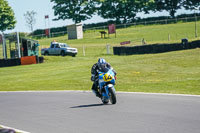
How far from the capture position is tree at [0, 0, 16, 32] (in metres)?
91.7

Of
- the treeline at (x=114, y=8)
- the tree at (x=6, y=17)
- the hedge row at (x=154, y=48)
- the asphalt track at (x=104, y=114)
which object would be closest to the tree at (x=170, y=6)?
the treeline at (x=114, y=8)

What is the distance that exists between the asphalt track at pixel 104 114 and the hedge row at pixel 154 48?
18448mm

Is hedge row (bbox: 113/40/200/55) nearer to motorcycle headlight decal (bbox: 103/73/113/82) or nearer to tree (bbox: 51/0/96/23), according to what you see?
motorcycle headlight decal (bbox: 103/73/113/82)

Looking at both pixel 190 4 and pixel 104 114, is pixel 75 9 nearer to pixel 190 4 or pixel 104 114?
pixel 190 4

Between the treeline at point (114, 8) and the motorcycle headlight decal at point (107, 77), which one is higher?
the treeline at point (114, 8)

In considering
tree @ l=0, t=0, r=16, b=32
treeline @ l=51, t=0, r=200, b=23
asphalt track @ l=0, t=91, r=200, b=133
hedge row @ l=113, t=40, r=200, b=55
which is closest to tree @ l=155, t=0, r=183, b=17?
treeline @ l=51, t=0, r=200, b=23

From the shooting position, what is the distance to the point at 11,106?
14.4 meters

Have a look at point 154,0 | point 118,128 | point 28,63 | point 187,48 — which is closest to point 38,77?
point 28,63

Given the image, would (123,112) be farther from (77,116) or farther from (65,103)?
(65,103)

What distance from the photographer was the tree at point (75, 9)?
87431mm

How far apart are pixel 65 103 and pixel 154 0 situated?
75850 millimetres

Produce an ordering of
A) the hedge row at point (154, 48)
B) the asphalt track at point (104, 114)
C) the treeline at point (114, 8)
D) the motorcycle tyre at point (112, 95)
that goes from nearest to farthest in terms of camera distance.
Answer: the asphalt track at point (104, 114), the motorcycle tyre at point (112, 95), the hedge row at point (154, 48), the treeline at point (114, 8)

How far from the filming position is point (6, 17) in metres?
92.9

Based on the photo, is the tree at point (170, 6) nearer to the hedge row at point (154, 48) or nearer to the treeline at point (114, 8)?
the treeline at point (114, 8)
